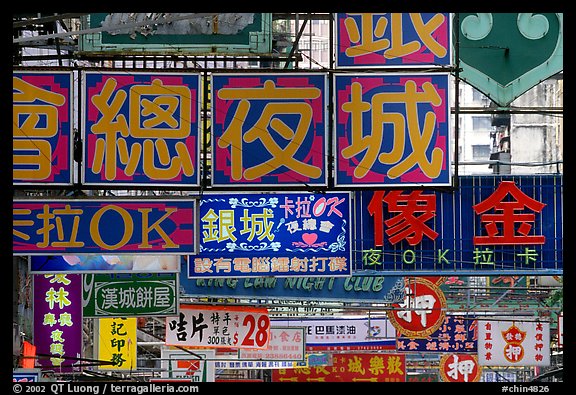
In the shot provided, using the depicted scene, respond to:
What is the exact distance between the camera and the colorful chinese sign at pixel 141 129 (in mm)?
11750

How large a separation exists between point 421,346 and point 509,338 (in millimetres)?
2681

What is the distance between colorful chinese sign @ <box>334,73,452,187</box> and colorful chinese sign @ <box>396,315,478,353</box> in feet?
45.5

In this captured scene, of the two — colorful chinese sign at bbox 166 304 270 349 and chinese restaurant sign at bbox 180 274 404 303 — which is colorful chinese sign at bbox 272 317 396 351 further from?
colorful chinese sign at bbox 166 304 270 349

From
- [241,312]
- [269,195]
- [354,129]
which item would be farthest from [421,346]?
[354,129]

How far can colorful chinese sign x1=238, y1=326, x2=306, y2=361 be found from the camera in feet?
79.6

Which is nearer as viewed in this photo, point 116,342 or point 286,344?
point 116,342

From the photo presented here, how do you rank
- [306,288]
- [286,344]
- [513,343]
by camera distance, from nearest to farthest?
[306,288] < [513,343] < [286,344]


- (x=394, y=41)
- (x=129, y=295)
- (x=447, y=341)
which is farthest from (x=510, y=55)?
(x=447, y=341)

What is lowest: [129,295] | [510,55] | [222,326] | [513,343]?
[513,343]

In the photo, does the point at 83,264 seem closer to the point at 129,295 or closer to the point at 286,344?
the point at 129,295

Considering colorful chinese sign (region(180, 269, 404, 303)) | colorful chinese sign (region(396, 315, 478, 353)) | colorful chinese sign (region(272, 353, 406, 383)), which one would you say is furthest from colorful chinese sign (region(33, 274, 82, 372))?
colorful chinese sign (region(272, 353, 406, 383))

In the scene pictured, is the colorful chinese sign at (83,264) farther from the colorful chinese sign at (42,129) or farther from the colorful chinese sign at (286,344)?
the colorful chinese sign at (286,344)

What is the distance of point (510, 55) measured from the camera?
16.9m

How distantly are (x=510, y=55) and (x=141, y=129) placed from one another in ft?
22.0
